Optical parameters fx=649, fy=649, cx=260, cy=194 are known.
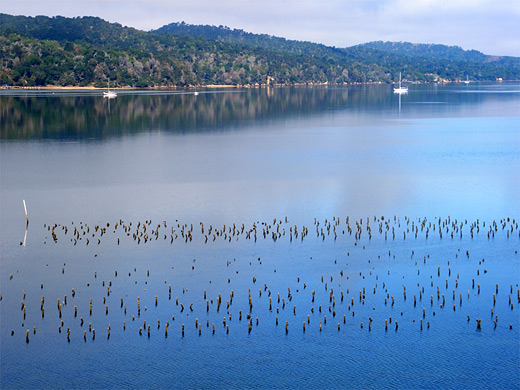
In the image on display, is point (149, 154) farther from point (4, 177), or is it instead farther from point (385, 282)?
point (385, 282)

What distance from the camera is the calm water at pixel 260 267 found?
76.7ft

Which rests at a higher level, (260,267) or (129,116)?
(129,116)

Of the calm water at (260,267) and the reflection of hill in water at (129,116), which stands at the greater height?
the reflection of hill in water at (129,116)

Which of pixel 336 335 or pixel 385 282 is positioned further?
pixel 385 282

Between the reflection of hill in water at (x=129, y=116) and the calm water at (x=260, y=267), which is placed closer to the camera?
the calm water at (x=260, y=267)

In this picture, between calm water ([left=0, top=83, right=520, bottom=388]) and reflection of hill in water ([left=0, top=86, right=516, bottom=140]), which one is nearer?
calm water ([left=0, top=83, right=520, bottom=388])

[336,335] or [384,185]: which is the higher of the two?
[384,185]

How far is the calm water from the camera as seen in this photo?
2339 centimetres

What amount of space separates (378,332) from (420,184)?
29462mm

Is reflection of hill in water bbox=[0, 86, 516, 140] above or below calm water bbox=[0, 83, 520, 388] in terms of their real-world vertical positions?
above

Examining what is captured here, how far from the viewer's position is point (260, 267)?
108 ft

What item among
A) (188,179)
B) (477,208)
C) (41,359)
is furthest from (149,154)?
(41,359)

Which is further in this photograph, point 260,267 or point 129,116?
point 129,116

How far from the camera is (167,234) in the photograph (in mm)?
38312
